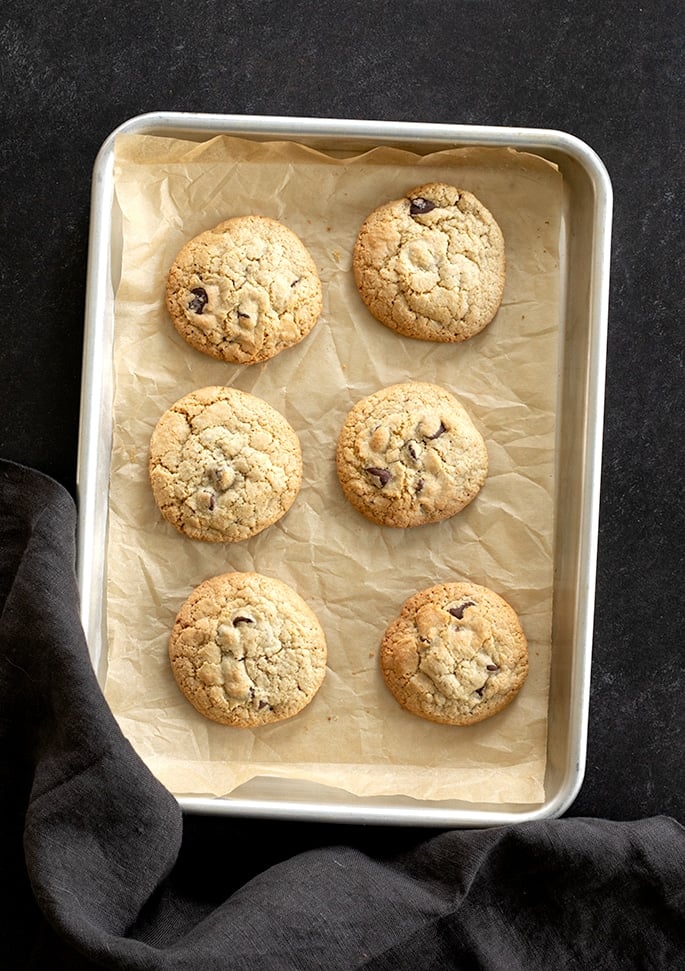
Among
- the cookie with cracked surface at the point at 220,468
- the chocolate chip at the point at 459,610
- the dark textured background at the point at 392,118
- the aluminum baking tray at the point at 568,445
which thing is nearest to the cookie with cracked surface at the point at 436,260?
the aluminum baking tray at the point at 568,445

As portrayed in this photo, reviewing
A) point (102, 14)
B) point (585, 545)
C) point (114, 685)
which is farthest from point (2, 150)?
point (585, 545)

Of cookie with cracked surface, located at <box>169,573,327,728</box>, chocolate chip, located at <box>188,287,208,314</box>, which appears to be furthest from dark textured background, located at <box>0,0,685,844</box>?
cookie with cracked surface, located at <box>169,573,327,728</box>

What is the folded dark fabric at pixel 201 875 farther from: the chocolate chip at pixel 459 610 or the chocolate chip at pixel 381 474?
the chocolate chip at pixel 381 474

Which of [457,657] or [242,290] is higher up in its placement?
[242,290]

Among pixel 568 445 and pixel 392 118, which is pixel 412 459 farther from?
pixel 392 118

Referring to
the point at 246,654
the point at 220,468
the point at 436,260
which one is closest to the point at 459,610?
the point at 246,654

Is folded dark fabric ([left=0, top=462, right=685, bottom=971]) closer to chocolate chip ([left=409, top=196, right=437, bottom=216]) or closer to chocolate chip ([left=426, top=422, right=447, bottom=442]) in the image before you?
chocolate chip ([left=426, top=422, right=447, bottom=442])
